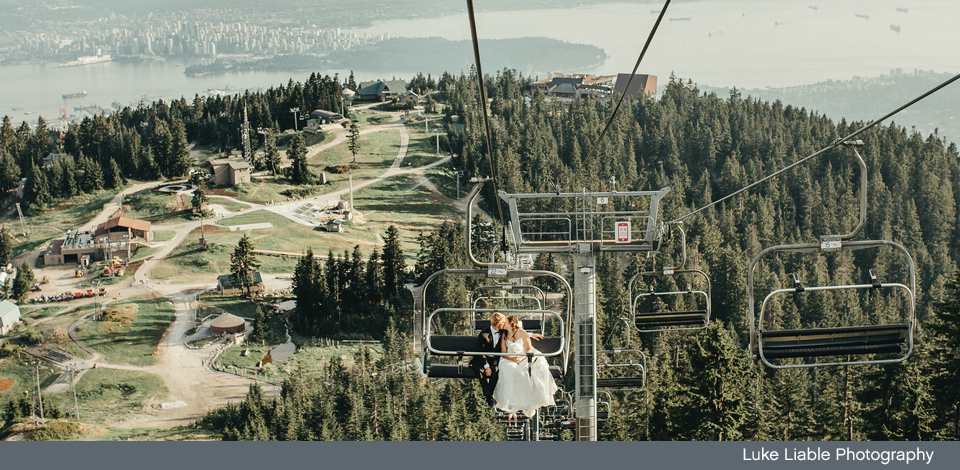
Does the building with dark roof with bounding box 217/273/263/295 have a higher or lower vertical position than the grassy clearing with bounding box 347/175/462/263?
lower

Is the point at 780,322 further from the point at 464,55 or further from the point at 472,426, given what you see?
the point at 464,55

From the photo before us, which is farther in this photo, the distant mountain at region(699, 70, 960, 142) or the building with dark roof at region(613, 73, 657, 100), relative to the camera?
the distant mountain at region(699, 70, 960, 142)

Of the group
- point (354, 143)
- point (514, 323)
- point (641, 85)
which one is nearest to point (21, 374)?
point (354, 143)

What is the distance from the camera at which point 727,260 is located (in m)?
58.2

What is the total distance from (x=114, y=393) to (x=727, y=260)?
138 ft

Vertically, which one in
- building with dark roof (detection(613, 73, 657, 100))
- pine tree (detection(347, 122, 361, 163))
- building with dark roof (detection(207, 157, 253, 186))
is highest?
building with dark roof (detection(613, 73, 657, 100))

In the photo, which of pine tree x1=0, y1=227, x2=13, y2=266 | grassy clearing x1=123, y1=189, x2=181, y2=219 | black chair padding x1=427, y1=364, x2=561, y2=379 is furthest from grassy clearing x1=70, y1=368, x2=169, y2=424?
black chair padding x1=427, y1=364, x2=561, y2=379

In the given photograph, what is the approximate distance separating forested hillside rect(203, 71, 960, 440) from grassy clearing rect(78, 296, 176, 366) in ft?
41.6

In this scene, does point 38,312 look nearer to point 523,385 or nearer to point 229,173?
point 229,173

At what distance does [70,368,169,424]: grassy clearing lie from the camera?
45.2 meters

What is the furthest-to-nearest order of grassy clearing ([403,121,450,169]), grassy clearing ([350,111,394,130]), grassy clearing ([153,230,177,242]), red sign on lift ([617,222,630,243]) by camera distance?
grassy clearing ([350,111,394,130]) < grassy clearing ([403,121,450,169]) < grassy clearing ([153,230,177,242]) < red sign on lift ([617,222,630,243])

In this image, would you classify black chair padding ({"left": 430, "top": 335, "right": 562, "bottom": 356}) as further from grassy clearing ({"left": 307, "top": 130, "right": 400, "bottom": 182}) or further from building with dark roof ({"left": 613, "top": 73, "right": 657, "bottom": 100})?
building with dark roof ({"left": 613, "top": 73, "right": 657, "bottom": 100})

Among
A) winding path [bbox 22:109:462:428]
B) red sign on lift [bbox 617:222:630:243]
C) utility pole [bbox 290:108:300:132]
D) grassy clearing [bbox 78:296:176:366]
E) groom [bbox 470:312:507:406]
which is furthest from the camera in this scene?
utility pole [bbox 290:108:300:132]

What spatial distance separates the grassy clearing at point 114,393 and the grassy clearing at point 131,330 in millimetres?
1708
